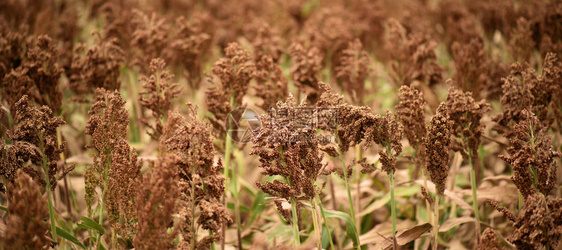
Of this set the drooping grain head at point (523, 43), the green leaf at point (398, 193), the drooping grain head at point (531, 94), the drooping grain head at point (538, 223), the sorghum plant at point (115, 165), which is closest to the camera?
the drooping grain head at point (538, 223)

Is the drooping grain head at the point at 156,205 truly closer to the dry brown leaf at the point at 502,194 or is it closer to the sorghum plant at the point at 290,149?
the sorghum plant at the point at 290,149

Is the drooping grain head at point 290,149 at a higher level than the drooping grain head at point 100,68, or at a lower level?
lower

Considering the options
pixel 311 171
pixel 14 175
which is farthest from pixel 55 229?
pixel 311 171

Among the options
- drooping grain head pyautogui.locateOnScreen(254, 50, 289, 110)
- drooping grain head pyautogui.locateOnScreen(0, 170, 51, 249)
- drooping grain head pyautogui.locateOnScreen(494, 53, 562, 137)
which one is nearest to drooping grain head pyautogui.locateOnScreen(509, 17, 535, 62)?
drooping grain head pyautogui.locateOnScreen(494, 53, 562, 137)

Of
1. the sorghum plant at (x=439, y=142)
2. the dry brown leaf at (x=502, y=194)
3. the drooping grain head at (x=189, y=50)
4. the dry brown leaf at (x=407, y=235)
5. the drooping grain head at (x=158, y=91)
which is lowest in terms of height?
the dry brown leaf at (x=407, y=235)

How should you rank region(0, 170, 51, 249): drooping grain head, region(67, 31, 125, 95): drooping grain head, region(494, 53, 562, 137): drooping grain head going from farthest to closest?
region(67, 31, 125, 95): drooping grain head → region(494, 53, 562, 137): drooping grain head → region(0, 170, 51, 249): drooping grain head

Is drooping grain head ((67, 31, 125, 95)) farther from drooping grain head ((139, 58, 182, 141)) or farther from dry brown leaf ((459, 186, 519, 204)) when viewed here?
dry brown leaf ((459, 186, 519, 204))

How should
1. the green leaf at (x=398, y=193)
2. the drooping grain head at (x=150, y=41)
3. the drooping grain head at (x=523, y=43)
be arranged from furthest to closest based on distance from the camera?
1. the drooping grain head at (x=523, y=43)
2. the drooping grain head at (x=150, y=41)
3. the green leaf at (x=398, y=193)

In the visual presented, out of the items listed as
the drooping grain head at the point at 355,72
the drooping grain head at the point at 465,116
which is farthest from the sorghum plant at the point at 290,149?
the drooping grain head at the point at 355,72

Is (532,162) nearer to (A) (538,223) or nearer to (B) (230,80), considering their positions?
(A) (538,223)

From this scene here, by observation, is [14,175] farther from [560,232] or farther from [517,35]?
[517,35]

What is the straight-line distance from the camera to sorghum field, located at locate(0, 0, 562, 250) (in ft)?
7.29

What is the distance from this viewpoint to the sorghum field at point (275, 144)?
222 cm

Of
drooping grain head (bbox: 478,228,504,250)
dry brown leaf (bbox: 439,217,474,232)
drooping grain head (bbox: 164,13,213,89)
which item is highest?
drooping grain head (bbox: 164,13,213,89)
